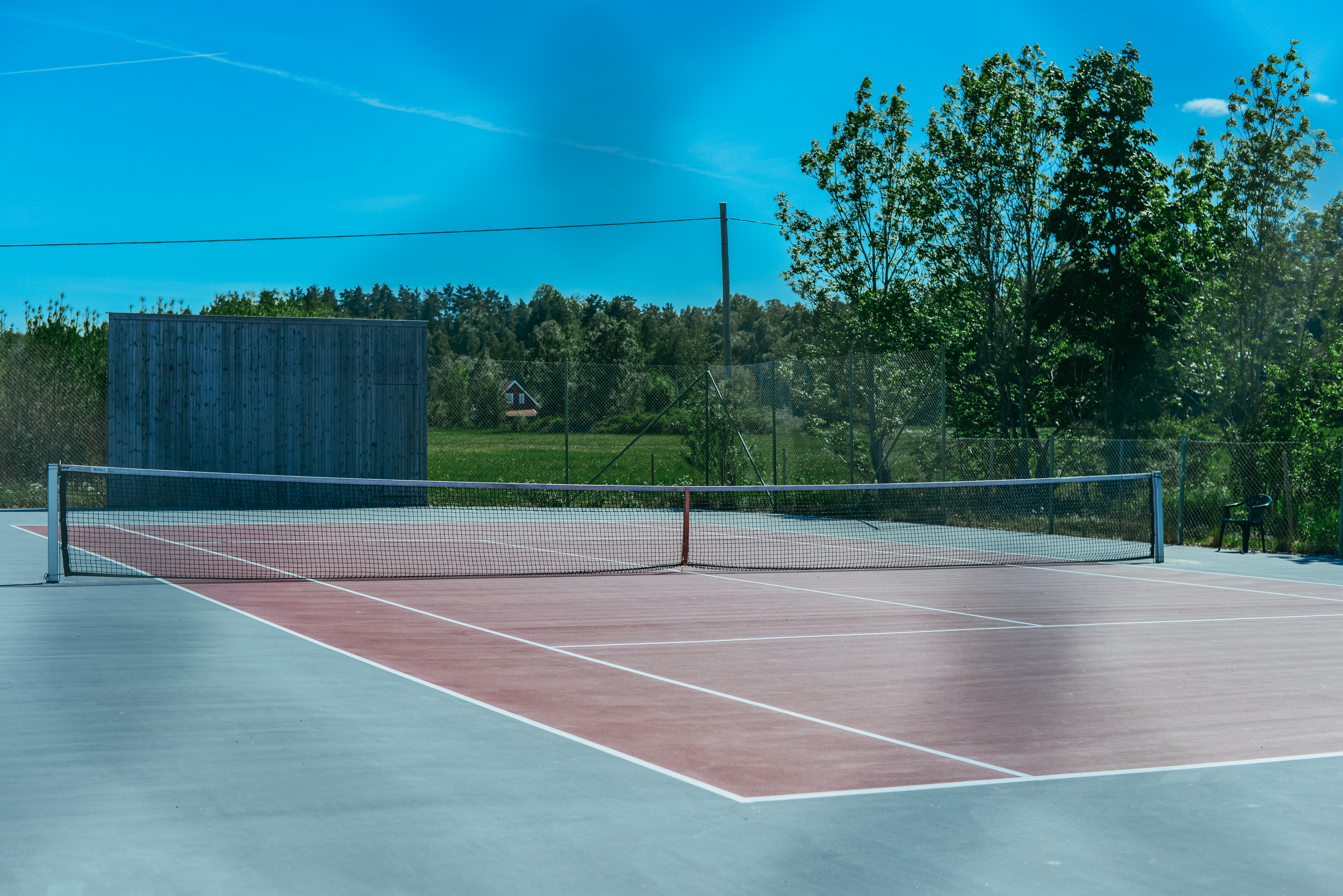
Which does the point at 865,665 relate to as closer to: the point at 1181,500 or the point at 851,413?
the point at 1181,500

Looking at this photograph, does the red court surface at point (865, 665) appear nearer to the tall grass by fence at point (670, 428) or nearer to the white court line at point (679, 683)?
the white court line at point (679, 683)

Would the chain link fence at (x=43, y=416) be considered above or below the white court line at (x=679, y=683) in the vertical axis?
above

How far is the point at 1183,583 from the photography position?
47.9ft

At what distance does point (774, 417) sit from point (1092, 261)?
700cm

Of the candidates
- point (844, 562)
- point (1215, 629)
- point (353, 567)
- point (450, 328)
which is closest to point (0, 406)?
point (353, 567)

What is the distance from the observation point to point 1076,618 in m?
11.3

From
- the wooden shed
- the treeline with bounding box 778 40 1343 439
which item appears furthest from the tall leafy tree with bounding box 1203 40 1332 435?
the wooden shed

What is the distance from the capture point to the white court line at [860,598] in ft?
36.4

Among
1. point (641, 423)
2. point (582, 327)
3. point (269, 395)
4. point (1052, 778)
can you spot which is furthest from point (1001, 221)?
point (582, 327)

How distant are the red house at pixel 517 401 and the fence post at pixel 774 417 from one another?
205 inches

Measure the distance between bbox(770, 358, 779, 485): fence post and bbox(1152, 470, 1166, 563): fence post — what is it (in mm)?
10003

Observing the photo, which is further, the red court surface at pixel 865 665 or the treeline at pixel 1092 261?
the treeline at pixel 1092 261

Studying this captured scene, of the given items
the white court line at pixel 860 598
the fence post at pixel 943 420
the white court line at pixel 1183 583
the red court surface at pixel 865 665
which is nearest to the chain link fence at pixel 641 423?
the fence post at pixel 943 420

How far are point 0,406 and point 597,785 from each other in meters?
25.8
